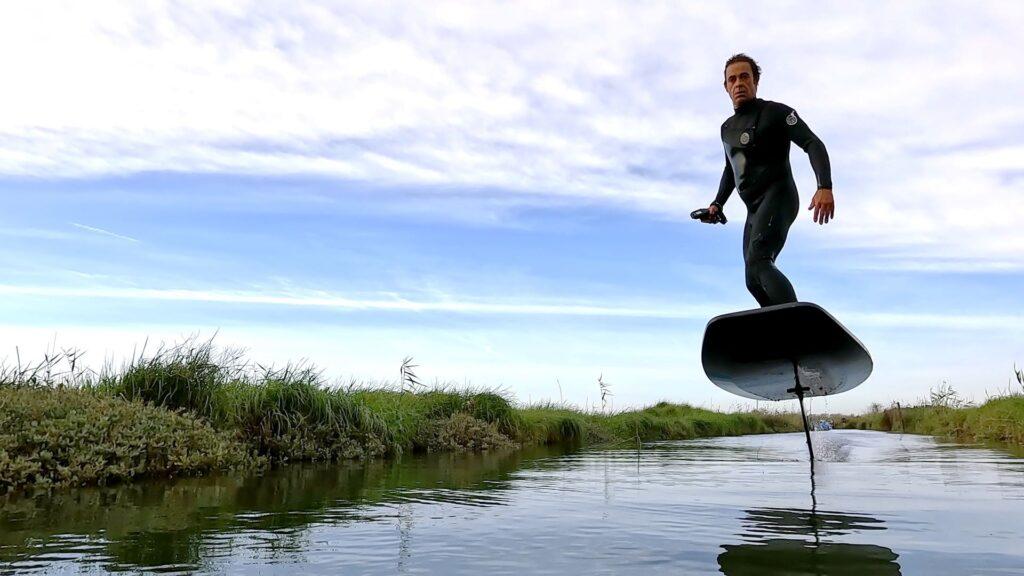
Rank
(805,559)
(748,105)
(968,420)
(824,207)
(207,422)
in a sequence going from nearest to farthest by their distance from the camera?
(805,559) → (824,207) → (748,105) → (207,422) → (968,420)

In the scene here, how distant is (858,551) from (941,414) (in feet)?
56.8

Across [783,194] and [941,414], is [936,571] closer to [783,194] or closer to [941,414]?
[783,194]

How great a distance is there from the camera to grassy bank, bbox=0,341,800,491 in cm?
540

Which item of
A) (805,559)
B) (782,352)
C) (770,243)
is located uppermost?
(770,243)

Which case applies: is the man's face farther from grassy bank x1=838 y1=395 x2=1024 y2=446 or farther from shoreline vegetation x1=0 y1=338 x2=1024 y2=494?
grassy bank x1=838 y1=395 x2=1024 y2=446

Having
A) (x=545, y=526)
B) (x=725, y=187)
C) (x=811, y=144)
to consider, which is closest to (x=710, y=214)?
(x=725, y=187)

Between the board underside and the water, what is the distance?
0.85m

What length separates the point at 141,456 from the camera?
5805 millimetres

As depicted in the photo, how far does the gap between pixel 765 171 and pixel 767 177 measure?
49 millimetres

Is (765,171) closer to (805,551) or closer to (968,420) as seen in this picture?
(805,551)

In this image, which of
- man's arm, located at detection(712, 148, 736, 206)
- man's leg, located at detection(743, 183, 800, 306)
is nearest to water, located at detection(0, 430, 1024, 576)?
man's leg, located at detection(743, 183, 800, 306)

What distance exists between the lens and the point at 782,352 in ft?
17.9

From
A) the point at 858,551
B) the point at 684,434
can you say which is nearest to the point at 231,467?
the point at 858,551

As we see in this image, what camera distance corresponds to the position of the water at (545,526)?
88.3 inches
